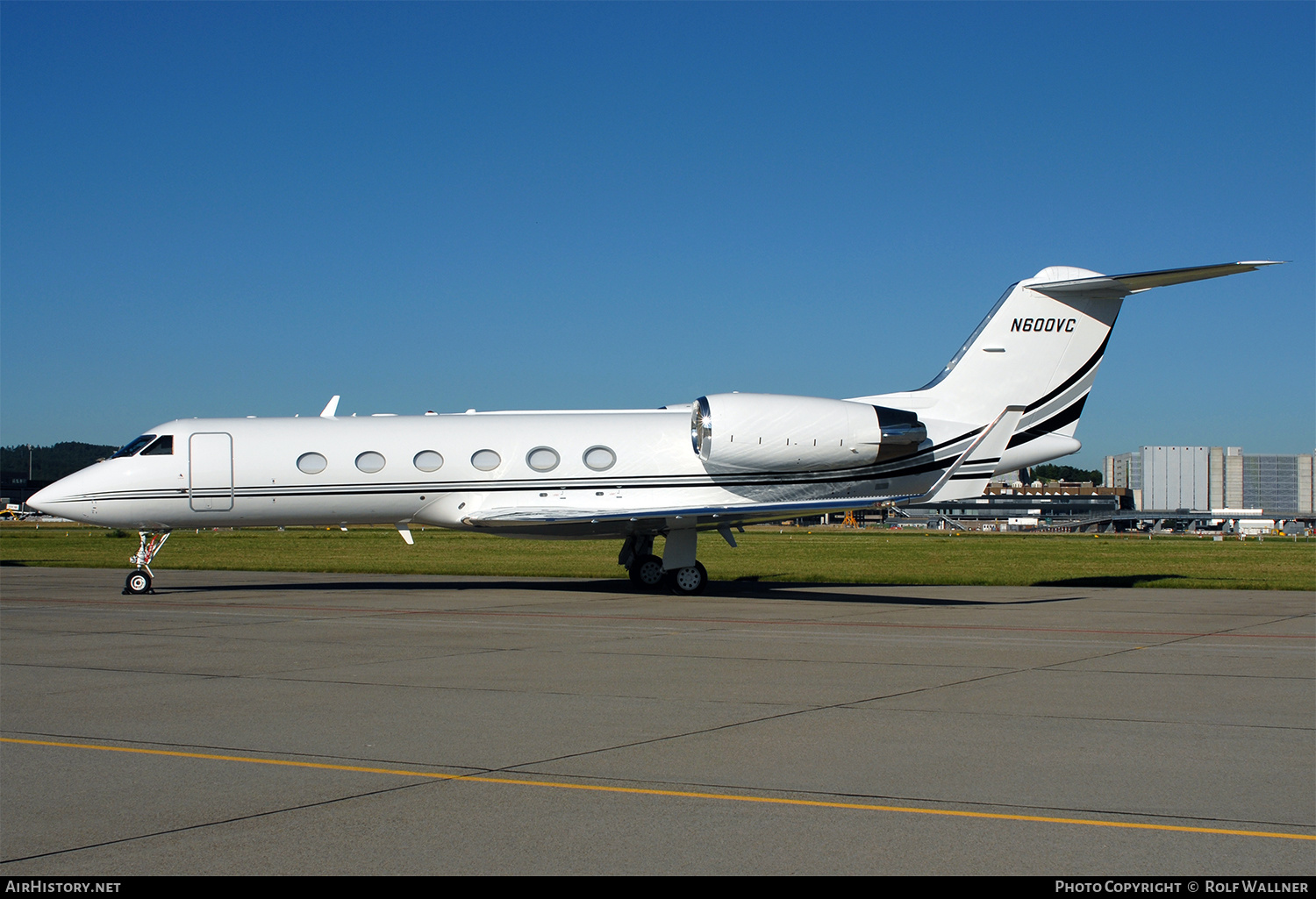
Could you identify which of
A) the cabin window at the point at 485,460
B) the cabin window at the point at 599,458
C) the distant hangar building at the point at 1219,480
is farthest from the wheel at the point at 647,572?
the distant hangar building at the point at 1219,480

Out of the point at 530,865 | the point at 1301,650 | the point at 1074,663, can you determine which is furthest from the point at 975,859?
the point at 1301,650

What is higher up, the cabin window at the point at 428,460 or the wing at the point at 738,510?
the cabin window at the point at 428,460

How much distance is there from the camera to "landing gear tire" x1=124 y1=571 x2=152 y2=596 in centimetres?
2028

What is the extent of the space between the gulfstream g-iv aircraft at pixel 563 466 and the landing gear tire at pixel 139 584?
0.05m

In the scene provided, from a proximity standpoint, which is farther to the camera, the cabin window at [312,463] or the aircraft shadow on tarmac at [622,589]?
the cabin window at [312,463]

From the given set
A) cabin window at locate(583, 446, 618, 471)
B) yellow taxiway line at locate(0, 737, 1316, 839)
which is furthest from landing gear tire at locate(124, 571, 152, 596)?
yellow taxiway line at locate(0, 737, 1316, 839)

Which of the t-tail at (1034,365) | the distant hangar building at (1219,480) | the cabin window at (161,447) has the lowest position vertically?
the distant hangar building at (1219,480)

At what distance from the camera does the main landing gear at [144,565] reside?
20.3 m

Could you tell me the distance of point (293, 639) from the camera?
13156 millimetres

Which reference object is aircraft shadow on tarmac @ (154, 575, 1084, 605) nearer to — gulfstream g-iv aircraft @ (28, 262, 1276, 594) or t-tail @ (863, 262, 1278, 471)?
gulfstream g-iv aircraft @ (28, 262, 1276, 594)

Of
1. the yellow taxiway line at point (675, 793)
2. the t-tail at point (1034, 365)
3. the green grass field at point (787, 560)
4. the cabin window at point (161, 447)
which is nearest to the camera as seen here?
the yellow taxiway line at point (675, 793)

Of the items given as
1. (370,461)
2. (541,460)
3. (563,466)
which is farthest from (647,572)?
(370,461)

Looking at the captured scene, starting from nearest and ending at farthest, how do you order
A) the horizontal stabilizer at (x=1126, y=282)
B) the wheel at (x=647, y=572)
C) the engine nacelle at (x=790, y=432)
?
the horizontal stabilizer at (x=1126, y=282) → the engine nacelle at (x=790, y=432) → the wheel at (x=647, y=572)

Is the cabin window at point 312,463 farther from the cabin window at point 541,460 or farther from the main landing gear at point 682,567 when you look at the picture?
the main landing gear at point 682,567
